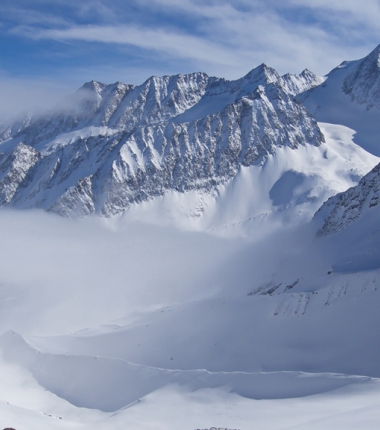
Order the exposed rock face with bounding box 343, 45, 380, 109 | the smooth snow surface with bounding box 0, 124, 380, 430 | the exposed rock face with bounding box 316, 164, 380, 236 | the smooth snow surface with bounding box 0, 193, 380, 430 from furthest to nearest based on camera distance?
1. the exposed rock face with bounding box 343, 45, 380, 109
2. the exposed rock face with bounding box 316, 164, 380, 236
3. the smooth snow surface with bounding box 0, 124, 380, 430
4. the smooth snow surface with bounding box 0, 193, 380, 430

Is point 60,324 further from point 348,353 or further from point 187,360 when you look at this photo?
point 348,353

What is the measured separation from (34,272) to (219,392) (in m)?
88.6

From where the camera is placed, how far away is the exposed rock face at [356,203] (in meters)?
64.6

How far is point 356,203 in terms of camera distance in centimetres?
6812

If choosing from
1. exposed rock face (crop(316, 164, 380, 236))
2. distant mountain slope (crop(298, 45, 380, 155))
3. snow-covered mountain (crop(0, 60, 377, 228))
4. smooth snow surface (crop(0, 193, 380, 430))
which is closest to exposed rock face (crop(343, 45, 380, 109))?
distant mountain slope (crop(298, 45, 380, 155))

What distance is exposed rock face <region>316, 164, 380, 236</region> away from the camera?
6456cm

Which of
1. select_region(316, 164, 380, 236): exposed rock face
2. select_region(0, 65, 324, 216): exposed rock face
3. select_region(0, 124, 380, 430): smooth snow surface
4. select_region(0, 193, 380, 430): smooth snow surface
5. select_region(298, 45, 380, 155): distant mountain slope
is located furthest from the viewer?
select_region(298, 45, 380, 155): distant mountain slope

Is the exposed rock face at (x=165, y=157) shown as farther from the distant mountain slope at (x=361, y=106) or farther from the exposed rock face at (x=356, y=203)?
the exposed rock face at (x=356, y=203)

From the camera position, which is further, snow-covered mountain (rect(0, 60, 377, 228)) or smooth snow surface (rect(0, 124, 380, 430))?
snow-covered mountain (rect(0, 60, 377, 228))

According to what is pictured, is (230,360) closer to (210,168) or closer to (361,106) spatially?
(210,168)

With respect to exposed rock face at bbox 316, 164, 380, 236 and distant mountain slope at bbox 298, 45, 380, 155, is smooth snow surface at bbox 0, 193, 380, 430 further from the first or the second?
distant mountain slope at bbox 298, 45, 380, 155

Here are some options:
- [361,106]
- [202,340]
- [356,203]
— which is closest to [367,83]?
[361,106]

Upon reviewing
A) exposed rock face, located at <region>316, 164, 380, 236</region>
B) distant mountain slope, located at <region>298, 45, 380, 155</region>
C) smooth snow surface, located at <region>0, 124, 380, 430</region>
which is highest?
distant mountain slope, located at <region>298, 45, 380, 155</region>

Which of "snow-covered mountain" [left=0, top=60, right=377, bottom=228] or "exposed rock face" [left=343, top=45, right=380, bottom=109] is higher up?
"exposed rock face" [left=343, top=45, right=380, bottom=109]
